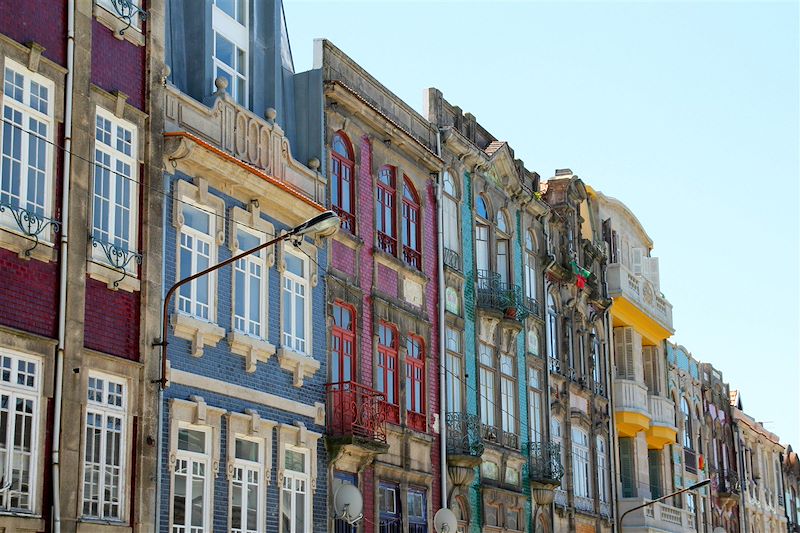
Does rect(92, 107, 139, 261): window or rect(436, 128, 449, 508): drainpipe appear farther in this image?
rect(436, 128, 449, 508): drainpipe

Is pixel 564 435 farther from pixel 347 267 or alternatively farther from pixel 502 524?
pixel 347 267

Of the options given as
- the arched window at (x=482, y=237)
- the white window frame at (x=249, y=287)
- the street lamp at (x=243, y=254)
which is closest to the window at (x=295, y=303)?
the white window frame at (x=249, y=287)

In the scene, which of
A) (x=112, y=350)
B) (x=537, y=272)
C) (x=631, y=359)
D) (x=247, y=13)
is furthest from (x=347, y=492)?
(x=631, y=359)

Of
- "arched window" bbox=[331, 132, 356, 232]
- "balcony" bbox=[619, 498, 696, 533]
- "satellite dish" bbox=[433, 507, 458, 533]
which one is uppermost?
"arched window" bbox=[331, 132, 356, 232]

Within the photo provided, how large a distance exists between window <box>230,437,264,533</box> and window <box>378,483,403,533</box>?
472cm

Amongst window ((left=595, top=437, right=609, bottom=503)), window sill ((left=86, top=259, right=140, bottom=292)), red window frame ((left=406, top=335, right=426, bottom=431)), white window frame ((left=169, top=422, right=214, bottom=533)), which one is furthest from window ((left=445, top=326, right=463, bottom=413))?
window sill ((left=86, top=259, right=140, bottom=292))

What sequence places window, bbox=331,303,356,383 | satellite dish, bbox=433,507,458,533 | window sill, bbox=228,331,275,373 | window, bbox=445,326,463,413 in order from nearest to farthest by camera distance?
window sill, bbox=228,331,275,373, window, bbox=331,303,356,383, satellite dish, bbox=433,507,458,533, window, bbox=445,326,463,413

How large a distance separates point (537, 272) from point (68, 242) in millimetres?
21952

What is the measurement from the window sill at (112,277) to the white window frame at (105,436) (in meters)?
1.39

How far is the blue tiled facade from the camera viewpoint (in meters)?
23.3

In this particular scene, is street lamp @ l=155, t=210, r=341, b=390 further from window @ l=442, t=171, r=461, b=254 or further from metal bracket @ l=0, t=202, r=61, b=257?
A: window @ l=442, t=171, r=461, b=254

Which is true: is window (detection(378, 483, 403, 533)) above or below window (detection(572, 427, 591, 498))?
below

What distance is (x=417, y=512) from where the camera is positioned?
1238 inches

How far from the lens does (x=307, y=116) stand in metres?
29.1
